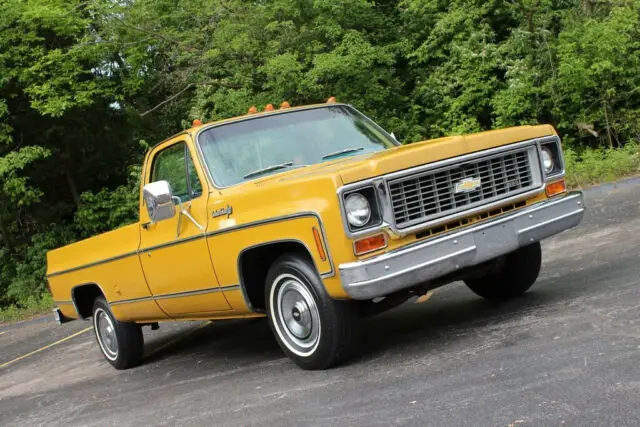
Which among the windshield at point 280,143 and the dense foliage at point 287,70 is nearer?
the windshield at point 280,143

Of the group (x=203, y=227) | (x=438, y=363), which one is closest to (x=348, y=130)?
(x=203, y=227)

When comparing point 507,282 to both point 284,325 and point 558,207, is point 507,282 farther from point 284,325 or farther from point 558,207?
point 284,325

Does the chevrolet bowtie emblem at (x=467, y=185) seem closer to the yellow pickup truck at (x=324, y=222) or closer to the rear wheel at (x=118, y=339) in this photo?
the yellow pickup truck at (x=324, y=222)

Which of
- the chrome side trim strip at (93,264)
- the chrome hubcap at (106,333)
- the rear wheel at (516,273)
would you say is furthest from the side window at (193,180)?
the rear wheel at (516,273)

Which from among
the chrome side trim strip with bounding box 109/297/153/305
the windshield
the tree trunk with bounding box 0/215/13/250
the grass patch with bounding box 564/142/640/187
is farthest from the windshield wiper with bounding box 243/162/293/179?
the tree trunk with bounding box 0/215/13/250

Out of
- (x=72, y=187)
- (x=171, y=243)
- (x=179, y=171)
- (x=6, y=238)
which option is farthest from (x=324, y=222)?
(x=6, y=238)

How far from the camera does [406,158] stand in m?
4.95

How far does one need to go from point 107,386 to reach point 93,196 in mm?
15599

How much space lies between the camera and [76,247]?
306 inches

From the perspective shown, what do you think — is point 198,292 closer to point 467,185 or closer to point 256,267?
point 256,267

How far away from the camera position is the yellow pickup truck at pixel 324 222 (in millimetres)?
4801

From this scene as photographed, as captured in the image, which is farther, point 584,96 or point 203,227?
point 584,96

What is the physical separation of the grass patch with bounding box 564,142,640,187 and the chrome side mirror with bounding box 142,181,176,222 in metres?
9.64

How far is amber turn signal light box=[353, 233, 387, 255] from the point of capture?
473 cm
